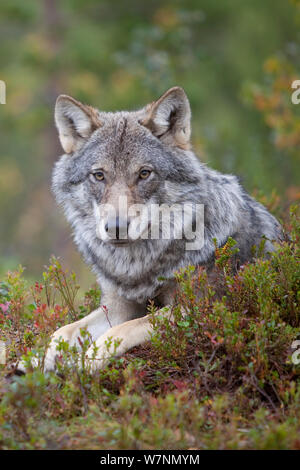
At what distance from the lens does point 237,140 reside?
14.7 meters

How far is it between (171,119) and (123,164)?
64 cm

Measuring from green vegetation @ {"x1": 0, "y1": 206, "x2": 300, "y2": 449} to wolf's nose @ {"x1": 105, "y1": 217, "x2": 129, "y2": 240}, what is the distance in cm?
54

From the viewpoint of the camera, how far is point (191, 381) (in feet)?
13.1

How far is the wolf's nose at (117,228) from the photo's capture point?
4.41 metres

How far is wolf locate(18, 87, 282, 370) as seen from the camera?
4809mm

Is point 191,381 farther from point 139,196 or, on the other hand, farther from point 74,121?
point 74,121

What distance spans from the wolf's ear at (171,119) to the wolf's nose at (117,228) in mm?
1011

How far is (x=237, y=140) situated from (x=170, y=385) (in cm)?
1147

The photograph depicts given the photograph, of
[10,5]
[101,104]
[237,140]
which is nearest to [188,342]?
[237,140]

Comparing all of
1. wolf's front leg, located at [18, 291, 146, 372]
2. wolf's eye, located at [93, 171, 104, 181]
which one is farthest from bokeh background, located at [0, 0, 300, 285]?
wolf's eye, located at [93, 171, 104, 181]

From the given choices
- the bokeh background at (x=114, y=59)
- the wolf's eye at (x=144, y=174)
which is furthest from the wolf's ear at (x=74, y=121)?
the bokeh background at (x=114, y=59)

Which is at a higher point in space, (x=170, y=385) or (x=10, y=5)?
(x=10, y=5)

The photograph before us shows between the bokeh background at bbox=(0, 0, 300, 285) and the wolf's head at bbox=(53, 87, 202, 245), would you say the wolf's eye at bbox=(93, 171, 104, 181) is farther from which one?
the bokeh background at bbox=(0, 0, 300, 285)
